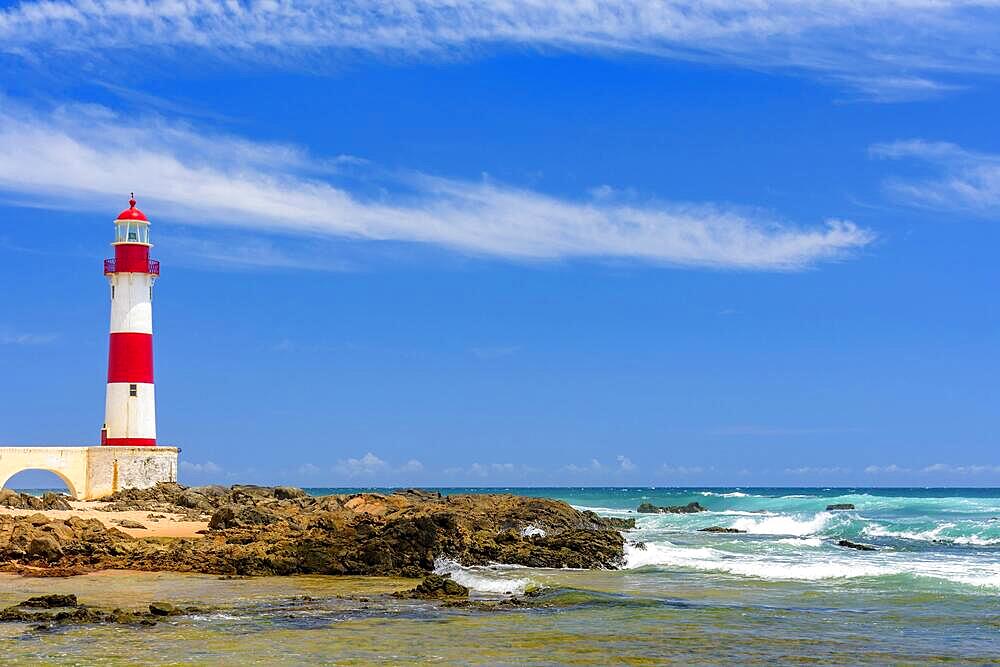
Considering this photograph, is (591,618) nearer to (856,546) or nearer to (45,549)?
(45,549)

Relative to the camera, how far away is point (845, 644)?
12516 mm

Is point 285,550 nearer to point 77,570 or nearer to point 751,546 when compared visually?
point 77,570

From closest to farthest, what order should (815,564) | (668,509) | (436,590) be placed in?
(436,590) < (815,564) < (668,509)

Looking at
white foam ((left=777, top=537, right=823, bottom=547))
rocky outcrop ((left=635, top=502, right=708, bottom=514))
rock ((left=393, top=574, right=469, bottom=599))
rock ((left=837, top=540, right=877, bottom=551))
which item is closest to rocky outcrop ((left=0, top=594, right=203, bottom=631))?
rock ((left=393, top=574, right=469, bottom=599))

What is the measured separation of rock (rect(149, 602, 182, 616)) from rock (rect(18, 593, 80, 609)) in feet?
3.42

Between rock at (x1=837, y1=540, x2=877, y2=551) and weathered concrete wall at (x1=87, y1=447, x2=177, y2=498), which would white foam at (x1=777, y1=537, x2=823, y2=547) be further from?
weathered concrete wall at (x1=87, y1=447, x2=177, y2=498)

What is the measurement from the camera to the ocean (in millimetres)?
11680

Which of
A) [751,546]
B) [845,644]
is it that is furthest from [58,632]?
[751,546]

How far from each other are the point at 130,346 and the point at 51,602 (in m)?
20.5

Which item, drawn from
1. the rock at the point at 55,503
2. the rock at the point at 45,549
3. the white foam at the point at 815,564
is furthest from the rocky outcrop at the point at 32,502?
the white foam at the point at 815,564

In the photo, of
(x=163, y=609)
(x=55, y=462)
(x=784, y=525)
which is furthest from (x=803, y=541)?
(x=55, y=462)

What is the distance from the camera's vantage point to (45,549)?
19000mm

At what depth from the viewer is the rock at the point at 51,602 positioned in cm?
1414

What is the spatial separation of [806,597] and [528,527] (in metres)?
9.71
